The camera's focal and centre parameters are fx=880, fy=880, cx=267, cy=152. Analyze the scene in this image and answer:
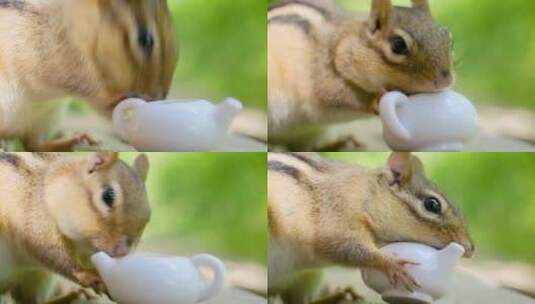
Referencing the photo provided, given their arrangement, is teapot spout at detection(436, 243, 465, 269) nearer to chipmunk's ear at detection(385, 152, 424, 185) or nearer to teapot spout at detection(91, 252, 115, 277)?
chipmunk's ear at detection(385, 152, 424, 185)

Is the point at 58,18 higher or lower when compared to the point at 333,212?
lower

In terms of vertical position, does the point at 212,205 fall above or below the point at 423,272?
below

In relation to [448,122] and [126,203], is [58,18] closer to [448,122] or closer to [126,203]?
[126,203]

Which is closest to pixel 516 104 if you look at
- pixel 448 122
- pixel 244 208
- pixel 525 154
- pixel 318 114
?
pixel 525 154

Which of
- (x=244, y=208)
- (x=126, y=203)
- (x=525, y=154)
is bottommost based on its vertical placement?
(x=126, y=203)

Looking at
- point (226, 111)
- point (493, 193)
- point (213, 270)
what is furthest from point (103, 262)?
point (493, 193)

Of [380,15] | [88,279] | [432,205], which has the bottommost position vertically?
[88,279]

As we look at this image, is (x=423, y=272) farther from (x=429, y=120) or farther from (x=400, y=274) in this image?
(x=429, y=120)
